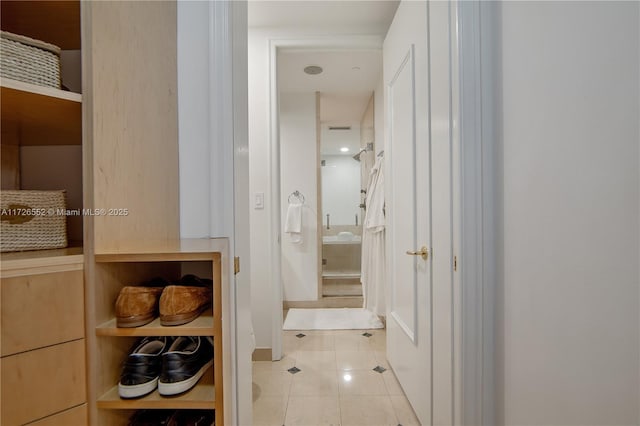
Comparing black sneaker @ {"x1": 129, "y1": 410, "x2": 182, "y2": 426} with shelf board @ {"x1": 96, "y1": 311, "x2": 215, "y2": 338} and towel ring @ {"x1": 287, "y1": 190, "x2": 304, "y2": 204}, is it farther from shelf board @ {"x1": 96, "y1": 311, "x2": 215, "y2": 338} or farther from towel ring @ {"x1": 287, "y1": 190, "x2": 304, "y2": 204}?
towel ring @ {"x1": 287, "y1": 190, "x2": 304, "y2": 204}

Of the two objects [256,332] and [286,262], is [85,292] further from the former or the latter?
[286,262]

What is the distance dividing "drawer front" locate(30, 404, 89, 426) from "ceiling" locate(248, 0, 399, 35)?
2243mm

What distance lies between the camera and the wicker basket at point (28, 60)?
67 centimetres

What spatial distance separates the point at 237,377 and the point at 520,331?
94 centimetres

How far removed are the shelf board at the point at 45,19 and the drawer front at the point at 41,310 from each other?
73cm

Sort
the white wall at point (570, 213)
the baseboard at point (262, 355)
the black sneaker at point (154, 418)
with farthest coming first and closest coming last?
the baseboard at point (262, 355) < the black sneaker at point (154, 418) < the white wall at point (570, 213)

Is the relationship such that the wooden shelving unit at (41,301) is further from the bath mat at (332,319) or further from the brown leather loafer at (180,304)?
the bath mat at (332,319)

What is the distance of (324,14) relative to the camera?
82.0 inches

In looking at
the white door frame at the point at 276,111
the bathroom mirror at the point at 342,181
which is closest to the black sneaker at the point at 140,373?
the white door frame at the point at 276,111

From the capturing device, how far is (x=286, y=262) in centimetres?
350

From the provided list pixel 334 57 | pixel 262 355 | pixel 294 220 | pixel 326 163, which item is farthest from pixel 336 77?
pixel 262 355

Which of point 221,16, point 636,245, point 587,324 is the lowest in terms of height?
point 587,324

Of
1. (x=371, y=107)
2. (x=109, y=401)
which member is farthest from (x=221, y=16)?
(x=371, y=107)

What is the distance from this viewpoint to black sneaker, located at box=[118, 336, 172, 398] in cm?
76
